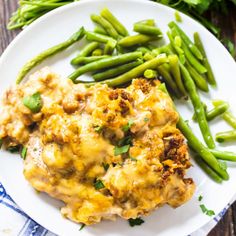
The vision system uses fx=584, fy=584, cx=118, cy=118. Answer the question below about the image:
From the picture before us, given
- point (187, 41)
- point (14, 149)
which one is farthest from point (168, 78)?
point (14, 149)

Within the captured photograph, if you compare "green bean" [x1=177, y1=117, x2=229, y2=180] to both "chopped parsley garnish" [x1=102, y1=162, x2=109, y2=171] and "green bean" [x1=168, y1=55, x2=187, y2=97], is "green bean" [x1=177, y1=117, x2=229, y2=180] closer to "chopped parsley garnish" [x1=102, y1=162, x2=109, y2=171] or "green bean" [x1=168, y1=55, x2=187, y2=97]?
"green bean" [x1=168, y1=55, x2=187, y2=97]

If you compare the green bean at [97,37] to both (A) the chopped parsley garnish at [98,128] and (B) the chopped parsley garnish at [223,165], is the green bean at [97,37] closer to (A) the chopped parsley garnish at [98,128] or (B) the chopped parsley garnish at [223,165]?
(A) the chopped parsley garnish at [98,128]

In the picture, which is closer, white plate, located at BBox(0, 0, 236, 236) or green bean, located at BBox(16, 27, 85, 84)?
white plate, located at BBox(0, 0, 236, 236)

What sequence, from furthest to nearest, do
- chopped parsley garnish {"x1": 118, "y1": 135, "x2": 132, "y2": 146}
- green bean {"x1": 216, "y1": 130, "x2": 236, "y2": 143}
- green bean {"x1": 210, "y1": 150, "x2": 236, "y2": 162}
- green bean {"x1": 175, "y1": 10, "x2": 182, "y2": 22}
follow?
green bean {"x1": 175, "y1": 10, "x2": 182, "y2": 22} < green bean {"x1": 216, "y1": 130, "x2": 236, "y2": 143} < green bean {"x1": 210, "y1": 150, "x2": 236, "y2": 162} < chopped parsley garnish {"x1": 118, "y1": 135, "x2": 132, "y2": 146}

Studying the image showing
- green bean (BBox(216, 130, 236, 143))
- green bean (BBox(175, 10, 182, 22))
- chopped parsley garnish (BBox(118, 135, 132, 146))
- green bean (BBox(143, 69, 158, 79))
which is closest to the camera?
chopped parsley garnish (BBox(118, 135, 132, 146))

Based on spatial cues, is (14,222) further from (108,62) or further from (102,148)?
(108,62)

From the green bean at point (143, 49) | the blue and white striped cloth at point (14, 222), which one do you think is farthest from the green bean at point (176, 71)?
the blue and white striped cloth at point (14, 222)

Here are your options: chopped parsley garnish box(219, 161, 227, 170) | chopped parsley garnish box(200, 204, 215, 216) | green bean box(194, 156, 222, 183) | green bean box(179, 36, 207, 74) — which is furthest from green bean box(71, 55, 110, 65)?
chopped parsley garnish box(200, 204, 215, 216)

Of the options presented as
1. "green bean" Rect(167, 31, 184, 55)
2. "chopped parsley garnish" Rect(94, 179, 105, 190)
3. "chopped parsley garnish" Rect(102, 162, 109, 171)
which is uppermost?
"green bean" Rect(167, 31, 184, 55)

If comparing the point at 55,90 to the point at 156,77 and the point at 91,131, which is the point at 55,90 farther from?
the point at 156,77
